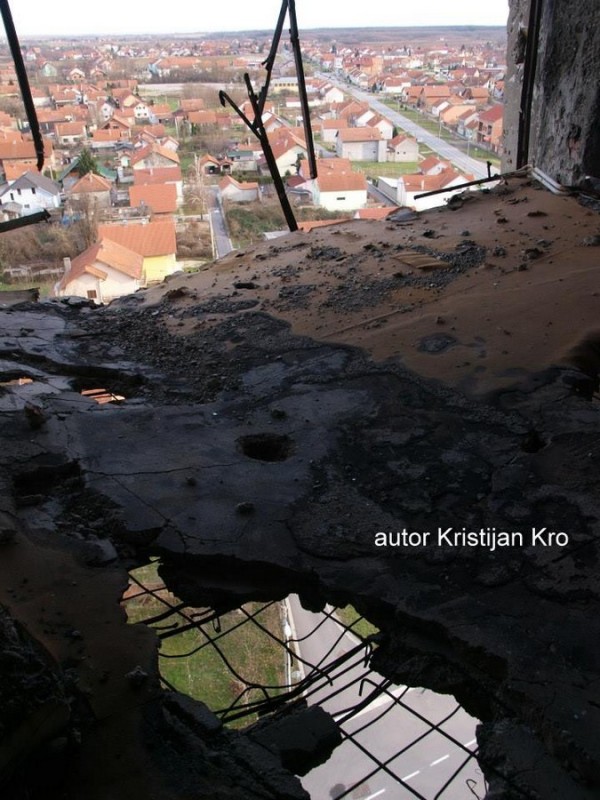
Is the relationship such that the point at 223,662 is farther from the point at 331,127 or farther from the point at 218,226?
the point at 331,127

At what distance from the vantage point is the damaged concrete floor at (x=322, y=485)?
2029 mm

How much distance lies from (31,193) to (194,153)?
22.7ft

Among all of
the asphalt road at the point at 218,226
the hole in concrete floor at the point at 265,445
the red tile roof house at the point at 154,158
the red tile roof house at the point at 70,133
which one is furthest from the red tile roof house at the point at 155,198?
the hole in concrete floor at the point at 265,445

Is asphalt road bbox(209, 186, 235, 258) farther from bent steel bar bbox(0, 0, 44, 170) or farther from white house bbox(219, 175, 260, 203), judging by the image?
bent steel bar bbox(0, 0, 44, 170)

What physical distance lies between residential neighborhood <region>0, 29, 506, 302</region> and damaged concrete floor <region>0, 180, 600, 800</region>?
263cm

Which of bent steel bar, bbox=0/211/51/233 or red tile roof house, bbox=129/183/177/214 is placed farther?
red tile roof house, bbox=129/183/177/214

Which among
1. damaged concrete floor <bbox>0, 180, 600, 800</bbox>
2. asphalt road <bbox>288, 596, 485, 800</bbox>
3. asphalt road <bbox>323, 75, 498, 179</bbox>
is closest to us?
damaged concrete floor <bbox>0, 180, 600, 800</bbox>

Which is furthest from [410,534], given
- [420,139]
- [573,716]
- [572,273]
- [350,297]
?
[420,139]

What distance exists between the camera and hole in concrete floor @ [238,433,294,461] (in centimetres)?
321

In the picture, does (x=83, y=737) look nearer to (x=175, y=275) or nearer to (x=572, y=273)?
(x=572, y=273)

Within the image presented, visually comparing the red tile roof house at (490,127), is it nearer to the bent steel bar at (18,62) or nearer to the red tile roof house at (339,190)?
the red tile roof house at (339,190)

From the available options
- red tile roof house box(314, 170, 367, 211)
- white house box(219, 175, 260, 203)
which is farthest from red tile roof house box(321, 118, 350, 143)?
red tile roof house box(314, 170, 367, 211)

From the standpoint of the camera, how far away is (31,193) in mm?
13711

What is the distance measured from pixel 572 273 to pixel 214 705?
200 inches
